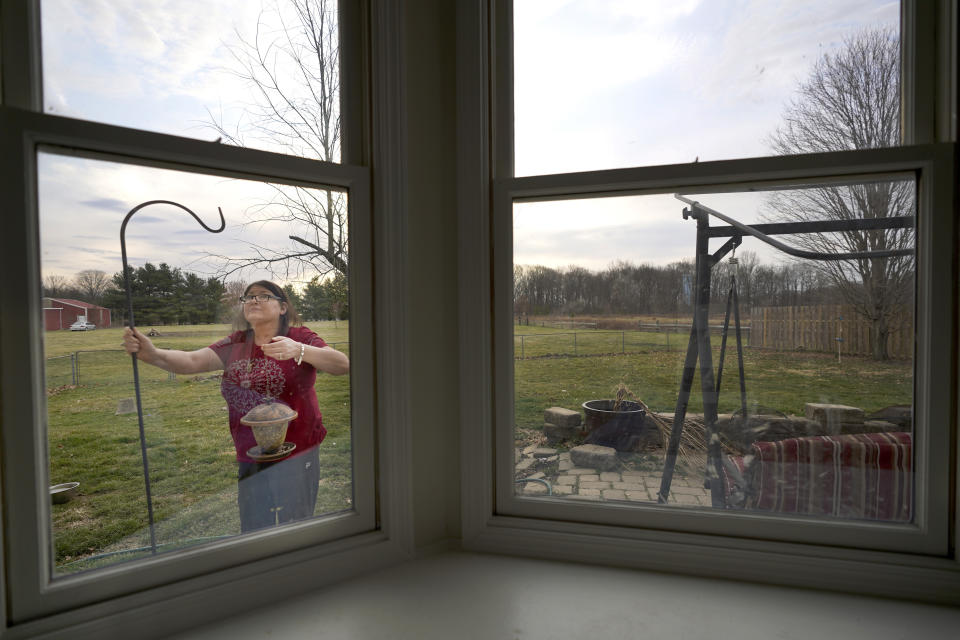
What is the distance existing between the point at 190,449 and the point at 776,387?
140cm

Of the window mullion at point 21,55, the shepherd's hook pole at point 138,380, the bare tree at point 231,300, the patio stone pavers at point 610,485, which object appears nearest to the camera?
the window mullion at point 21,55

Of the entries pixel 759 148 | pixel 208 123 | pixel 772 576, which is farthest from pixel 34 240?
pixel 772 576

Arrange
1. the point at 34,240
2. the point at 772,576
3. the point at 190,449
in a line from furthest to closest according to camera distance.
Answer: the point at 772,576, the point at 190,449, the point at 34,240

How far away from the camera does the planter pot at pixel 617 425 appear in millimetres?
1315

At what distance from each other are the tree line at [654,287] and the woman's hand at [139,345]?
883 millimetres

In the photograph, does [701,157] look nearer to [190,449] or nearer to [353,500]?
[353,500]

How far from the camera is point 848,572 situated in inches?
46.4

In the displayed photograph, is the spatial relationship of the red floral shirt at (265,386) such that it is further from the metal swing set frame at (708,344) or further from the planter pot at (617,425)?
the metal swing set frame at (708,344)

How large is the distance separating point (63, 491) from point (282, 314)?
0.54m

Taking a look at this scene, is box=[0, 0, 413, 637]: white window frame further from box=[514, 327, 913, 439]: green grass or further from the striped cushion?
the striped cushion

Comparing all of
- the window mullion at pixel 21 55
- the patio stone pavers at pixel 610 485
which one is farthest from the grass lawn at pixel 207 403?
the window mullion at pixel 21 55

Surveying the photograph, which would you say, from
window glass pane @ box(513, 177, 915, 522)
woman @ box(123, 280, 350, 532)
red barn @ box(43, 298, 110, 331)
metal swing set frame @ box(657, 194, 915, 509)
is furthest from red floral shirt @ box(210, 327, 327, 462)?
metal swing set frame @ box(657, 194, 915, 509)

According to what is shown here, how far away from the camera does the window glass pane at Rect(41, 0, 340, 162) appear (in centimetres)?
100

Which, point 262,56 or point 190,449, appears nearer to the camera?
point 190,449
